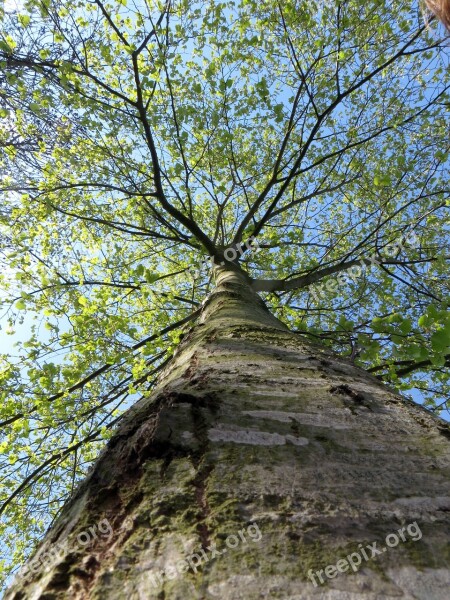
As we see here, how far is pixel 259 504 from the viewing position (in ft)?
2.57

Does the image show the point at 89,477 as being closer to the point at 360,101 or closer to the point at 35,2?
the point at 35,2

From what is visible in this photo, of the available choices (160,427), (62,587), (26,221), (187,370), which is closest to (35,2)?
(26,221)

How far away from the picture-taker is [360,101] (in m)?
6.68

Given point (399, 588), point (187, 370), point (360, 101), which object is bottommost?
point (399, 588)

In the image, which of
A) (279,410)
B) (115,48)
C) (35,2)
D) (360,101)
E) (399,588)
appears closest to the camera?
(399,588)

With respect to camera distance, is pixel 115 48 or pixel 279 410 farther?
pixel 115 48

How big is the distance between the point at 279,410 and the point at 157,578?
2.02ft

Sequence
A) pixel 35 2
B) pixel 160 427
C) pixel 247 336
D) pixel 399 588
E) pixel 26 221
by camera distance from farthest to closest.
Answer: pixel 26 221
pixel 35 2
pixel 247 336
pixel 160 427
pixel 399 588

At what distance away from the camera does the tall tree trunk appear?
631 millimetres

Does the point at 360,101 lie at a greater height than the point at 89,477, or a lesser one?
greater

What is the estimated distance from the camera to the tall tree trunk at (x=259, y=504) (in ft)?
2.07

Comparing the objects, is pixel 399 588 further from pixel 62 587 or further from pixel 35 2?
pixel 35 2

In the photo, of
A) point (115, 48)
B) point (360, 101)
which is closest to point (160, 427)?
point (115, 48)

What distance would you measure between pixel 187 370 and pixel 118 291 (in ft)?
17.4
